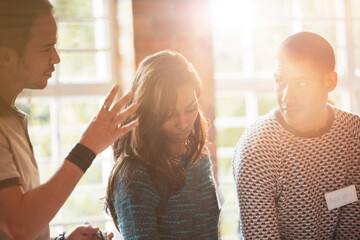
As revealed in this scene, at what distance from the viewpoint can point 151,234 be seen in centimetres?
129

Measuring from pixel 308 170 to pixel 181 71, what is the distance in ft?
2.05

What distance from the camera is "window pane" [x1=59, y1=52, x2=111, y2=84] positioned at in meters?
2.36

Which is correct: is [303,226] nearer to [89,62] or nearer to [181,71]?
[181,71]

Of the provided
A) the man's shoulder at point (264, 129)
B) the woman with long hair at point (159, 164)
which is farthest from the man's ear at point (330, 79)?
the woman with long hair at point (159, 164)

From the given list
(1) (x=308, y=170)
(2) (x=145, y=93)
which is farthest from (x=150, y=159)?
(1) (x=308, y=170)

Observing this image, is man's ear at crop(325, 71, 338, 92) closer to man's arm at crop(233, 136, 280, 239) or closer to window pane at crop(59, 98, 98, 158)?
man's arm at crop(233, 136, 280, 239)

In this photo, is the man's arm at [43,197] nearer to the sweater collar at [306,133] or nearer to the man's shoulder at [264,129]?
the man's shoulder at [264,129]

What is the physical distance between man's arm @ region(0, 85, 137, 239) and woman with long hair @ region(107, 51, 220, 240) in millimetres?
285

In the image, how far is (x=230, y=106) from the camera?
8.63 feet

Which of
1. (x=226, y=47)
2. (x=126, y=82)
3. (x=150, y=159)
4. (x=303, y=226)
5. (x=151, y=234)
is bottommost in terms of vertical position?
(x=303, y=226)

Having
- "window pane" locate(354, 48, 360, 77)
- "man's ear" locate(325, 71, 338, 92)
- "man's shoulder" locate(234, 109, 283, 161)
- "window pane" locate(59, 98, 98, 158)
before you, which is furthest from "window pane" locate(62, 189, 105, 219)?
"window pane" locate(354, 48, 360, 77)

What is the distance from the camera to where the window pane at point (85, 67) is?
7.73ft

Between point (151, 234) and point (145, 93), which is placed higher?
point (145, 93)

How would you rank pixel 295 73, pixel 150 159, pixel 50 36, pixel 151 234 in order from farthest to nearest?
pixel 295 73
pixel 150 159
pixel 151 234
pixel 50 36
